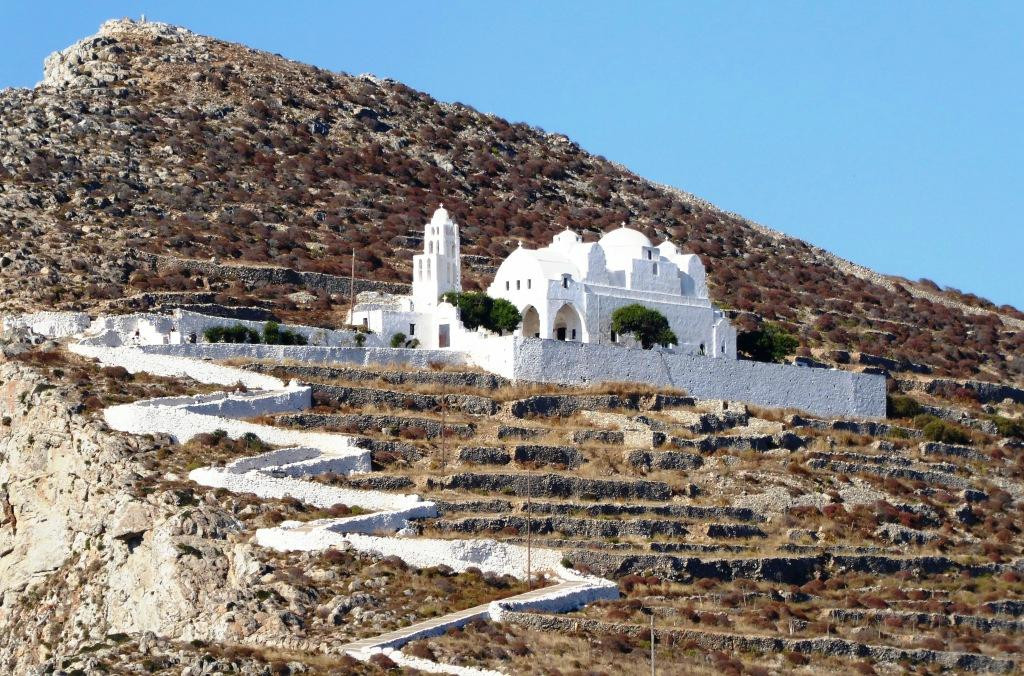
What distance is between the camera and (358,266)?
89.5 metres

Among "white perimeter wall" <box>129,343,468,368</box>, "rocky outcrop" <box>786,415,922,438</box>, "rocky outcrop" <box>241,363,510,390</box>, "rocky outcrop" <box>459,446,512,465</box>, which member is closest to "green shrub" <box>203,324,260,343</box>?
"white perimeter wall" <box>129,343,468,368</box>

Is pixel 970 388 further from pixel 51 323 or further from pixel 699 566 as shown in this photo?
pixel 51 323

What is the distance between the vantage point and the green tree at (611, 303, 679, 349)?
3019 inches

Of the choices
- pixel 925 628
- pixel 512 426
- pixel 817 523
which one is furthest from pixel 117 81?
pixel 925 628

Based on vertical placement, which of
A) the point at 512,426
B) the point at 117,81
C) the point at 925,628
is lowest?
the point at 925,628

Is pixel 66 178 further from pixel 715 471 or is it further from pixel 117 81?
pixel 715 471

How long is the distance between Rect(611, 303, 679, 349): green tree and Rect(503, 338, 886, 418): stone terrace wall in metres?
1.52

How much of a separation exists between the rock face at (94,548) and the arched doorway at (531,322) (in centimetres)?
1974

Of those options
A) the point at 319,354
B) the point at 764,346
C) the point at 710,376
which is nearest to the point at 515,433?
the point at 319,354

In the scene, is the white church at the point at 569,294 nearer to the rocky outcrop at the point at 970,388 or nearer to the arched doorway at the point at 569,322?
the arched doorway at the point at 569,322

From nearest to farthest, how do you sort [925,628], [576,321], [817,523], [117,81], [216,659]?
1. [216,659]
2. [925,628]
3. [817,523]
4. [576,321]
5. [117,81]

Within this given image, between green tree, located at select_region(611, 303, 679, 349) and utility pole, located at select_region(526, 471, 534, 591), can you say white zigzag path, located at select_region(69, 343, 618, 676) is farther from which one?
green tree, located at select_region(611, 303, 679, 349)

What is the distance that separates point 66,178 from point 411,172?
2075 centimetres

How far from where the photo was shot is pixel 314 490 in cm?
6025
